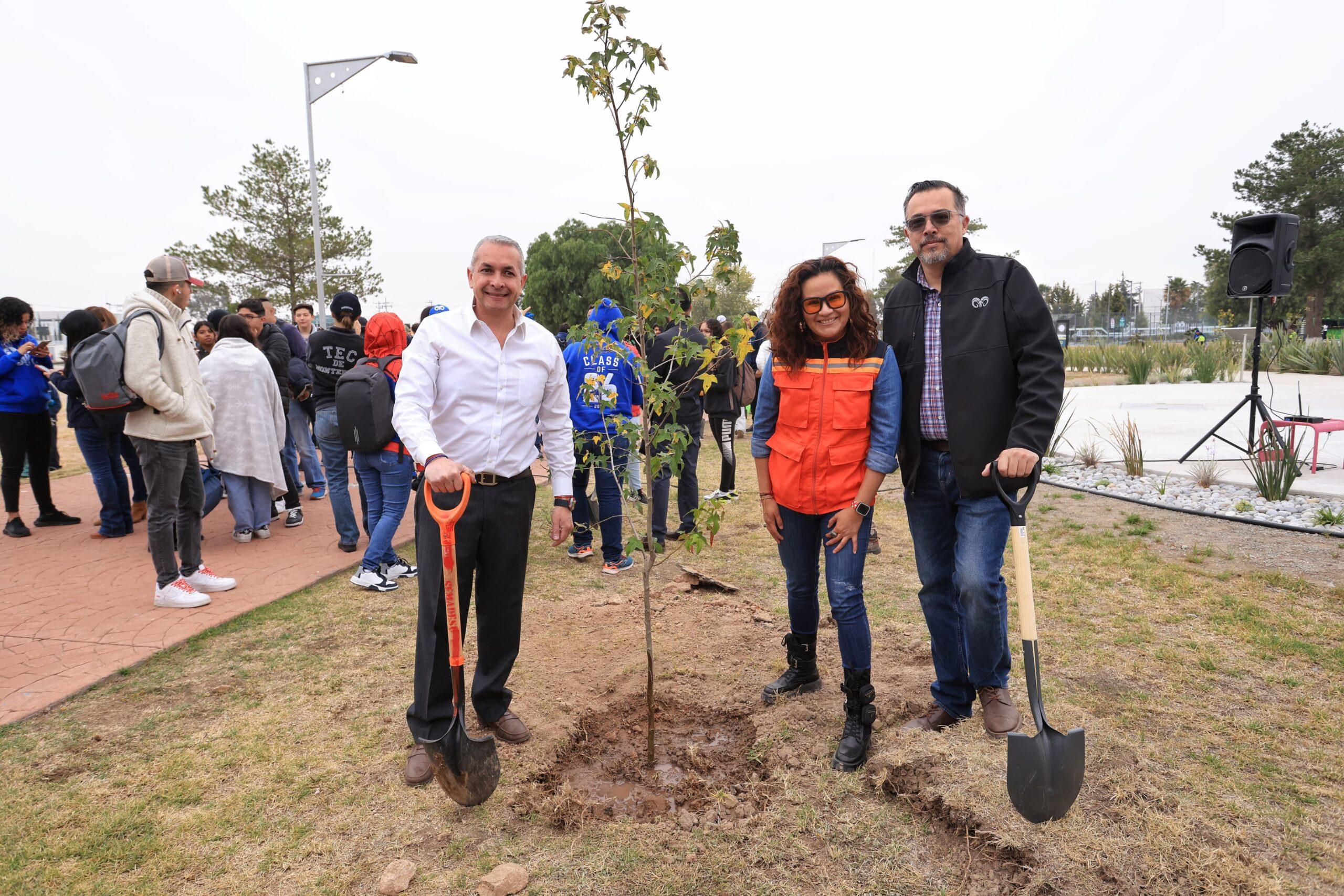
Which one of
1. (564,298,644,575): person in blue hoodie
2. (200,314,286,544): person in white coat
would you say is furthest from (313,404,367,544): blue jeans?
(564,298,644,575): person in blue hoodie

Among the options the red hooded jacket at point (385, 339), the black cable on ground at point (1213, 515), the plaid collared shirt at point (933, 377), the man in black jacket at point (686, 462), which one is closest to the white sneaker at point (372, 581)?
the red hooded jacket at point (385, 339)

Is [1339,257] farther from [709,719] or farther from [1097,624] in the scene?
[709,719]

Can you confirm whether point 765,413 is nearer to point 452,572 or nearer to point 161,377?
point 452,572

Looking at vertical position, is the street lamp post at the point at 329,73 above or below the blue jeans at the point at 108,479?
above

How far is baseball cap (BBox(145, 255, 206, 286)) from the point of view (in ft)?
15.8

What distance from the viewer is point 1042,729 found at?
2.41m

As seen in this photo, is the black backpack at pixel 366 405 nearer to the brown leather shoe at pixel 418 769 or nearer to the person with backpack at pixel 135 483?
the brown leather shoe at pixel 418 769

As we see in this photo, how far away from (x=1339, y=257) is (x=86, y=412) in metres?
46.9

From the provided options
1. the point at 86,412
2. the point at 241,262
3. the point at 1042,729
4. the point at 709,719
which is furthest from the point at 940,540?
the point at 241,262

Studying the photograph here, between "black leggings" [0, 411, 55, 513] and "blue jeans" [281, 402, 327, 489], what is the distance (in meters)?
1.95

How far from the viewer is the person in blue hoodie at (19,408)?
21.0 ft

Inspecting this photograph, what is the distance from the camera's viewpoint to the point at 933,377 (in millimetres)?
2979

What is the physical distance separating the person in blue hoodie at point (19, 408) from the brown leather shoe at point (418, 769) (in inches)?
233

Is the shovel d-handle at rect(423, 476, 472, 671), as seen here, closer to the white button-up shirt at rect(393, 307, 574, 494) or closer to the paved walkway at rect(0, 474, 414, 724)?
the white button-up shirt at rect(393, 307, 574, 494)
